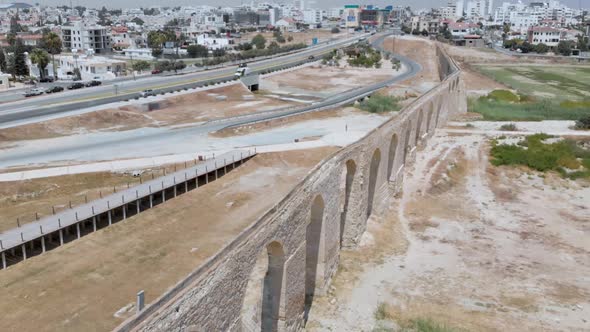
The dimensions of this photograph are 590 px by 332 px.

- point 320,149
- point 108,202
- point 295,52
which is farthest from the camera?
point 295,52

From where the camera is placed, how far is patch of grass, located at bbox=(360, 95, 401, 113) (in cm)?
4609

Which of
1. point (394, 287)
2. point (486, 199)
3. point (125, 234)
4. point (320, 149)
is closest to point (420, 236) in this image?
point (394, 287)

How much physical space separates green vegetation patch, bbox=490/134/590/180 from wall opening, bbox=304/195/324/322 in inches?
856

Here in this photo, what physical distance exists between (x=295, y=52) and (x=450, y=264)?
83334 millimetres

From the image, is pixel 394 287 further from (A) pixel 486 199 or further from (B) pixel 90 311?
(A) pixel 486 199

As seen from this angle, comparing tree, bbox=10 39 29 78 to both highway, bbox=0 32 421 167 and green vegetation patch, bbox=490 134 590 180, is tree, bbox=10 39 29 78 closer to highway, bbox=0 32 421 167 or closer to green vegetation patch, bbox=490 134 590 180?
highway, bbox=0 32 421 167

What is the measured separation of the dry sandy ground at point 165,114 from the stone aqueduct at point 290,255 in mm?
21134

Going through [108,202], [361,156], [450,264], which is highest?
[361,156]

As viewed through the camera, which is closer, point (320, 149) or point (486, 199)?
point (486, 199)

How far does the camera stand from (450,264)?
2170 centimetres

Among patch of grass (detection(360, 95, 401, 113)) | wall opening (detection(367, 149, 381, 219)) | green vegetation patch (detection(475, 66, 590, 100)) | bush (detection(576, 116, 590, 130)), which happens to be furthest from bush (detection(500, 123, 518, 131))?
green vegetation patch (detection(475, 66, 590, 100))

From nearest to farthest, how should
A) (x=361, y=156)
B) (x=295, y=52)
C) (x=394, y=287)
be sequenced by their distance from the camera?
(x=394, y=287), (x=361, y=156), (x=295, y=52)

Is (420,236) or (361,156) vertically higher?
(361,156)

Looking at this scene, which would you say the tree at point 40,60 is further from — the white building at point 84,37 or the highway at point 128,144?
the white building at point 84,37
